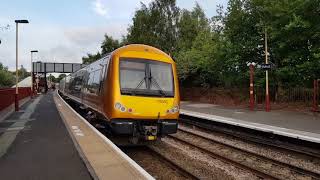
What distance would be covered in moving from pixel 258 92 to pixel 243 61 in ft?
7.28

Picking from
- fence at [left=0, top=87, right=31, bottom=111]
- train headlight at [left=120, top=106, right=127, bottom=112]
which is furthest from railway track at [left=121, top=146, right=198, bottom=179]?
fence at [left=0, top=87, right=31, bottom=111]

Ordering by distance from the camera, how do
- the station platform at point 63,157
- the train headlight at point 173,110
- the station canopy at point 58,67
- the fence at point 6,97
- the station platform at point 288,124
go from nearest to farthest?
the station platform at point 63,157, the train headlight at point 173,110, the station platform at point 288,124, the fence at point 6,97, the station canopy at point 58,67

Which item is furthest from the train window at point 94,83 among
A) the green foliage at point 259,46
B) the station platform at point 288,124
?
the green foliage at point 259,46

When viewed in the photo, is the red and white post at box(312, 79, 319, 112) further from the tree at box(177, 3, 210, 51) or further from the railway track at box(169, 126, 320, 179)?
the tree at box(177, 3, 210, 51)

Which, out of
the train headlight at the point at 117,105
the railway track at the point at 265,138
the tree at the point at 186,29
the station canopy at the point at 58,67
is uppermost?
the tree at the point at 186,29

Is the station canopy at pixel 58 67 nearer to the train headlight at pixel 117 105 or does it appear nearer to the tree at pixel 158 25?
the tree at pixel 158 25

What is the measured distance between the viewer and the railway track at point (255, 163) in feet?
33.0

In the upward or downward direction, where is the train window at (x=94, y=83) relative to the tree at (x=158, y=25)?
downward

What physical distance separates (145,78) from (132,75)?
398 millimetres

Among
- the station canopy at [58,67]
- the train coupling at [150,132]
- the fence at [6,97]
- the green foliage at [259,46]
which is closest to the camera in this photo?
the train coupling at [150,132]

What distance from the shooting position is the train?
40.6ft

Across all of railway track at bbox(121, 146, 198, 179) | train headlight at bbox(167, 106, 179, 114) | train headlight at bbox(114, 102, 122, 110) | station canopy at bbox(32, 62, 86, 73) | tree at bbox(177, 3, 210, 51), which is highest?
tree at bbox(177, 3, 210, 51)

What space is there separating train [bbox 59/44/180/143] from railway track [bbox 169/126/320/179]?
1.83 meters

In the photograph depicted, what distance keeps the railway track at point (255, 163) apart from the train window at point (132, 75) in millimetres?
2886
